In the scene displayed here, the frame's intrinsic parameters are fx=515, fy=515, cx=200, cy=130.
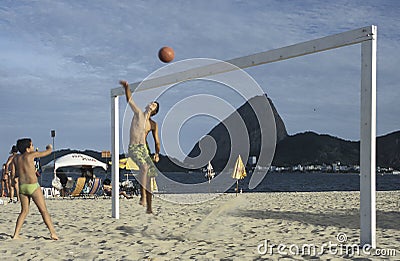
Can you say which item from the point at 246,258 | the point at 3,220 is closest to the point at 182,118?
the point at 246,258

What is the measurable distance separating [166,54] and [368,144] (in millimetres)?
2596

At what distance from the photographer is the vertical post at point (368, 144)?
223 inches

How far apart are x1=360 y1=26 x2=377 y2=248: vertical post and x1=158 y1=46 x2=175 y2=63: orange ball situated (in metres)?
2.28

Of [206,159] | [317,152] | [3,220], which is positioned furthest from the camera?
[317,152]

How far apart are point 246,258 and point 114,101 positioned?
4.59 meters

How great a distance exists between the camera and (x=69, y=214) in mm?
10047

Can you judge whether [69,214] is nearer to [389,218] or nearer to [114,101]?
Result: [114,101]

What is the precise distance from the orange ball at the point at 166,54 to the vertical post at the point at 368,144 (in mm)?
2278

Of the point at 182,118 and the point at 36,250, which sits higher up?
the point at 182,118

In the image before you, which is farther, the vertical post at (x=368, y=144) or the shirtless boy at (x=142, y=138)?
the shirtless boy at (x=142, y=138)

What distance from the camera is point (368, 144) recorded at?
570 centimetres

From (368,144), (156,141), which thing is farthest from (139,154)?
(368,144)

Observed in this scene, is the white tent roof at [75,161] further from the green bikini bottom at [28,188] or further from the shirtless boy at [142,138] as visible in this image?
the shirtless boy at [142,138]

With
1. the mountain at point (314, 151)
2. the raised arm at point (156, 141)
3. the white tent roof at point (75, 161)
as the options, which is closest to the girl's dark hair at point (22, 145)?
the raised arm at point (156, 141)
